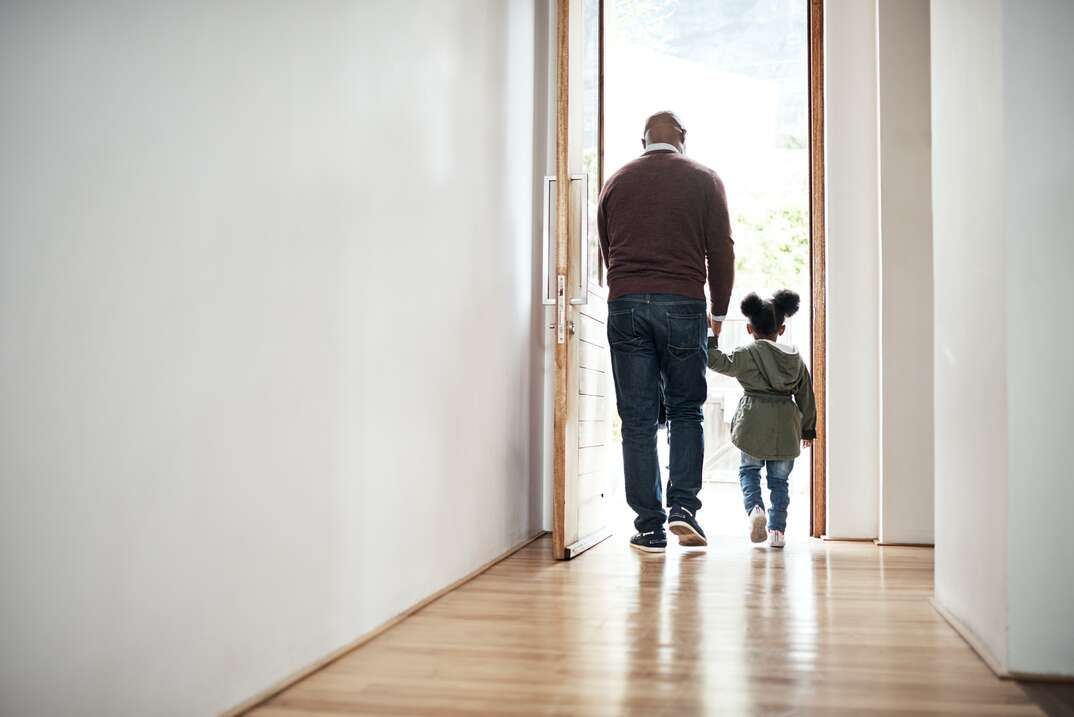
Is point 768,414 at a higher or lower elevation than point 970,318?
lower

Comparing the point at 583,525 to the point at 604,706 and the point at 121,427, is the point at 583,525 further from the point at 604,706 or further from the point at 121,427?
the point at 121,427

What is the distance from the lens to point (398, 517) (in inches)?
73.9

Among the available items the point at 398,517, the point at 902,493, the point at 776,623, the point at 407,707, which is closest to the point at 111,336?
the point at 407,707

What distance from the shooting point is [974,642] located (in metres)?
1.62

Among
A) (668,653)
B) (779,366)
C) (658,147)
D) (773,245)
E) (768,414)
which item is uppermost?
(773,245)

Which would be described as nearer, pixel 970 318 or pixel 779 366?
pixel 970 318

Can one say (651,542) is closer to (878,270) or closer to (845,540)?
(845,540)

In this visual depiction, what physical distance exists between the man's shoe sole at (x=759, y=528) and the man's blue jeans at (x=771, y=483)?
2 cm

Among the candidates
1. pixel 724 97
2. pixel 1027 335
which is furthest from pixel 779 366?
pixel 724 97

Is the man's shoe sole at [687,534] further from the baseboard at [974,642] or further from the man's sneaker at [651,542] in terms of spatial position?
the baseboard at [974,642]

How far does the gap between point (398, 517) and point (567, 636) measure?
42 centimetres

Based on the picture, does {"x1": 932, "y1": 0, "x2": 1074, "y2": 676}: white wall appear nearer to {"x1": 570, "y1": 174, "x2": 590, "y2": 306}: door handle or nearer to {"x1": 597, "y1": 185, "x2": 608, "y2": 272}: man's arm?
{"x1": 570, "y1": 174, "x2": 590, "y2": 306}: door handle

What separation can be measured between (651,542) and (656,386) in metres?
0.47

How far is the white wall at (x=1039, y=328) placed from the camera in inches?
56.2
